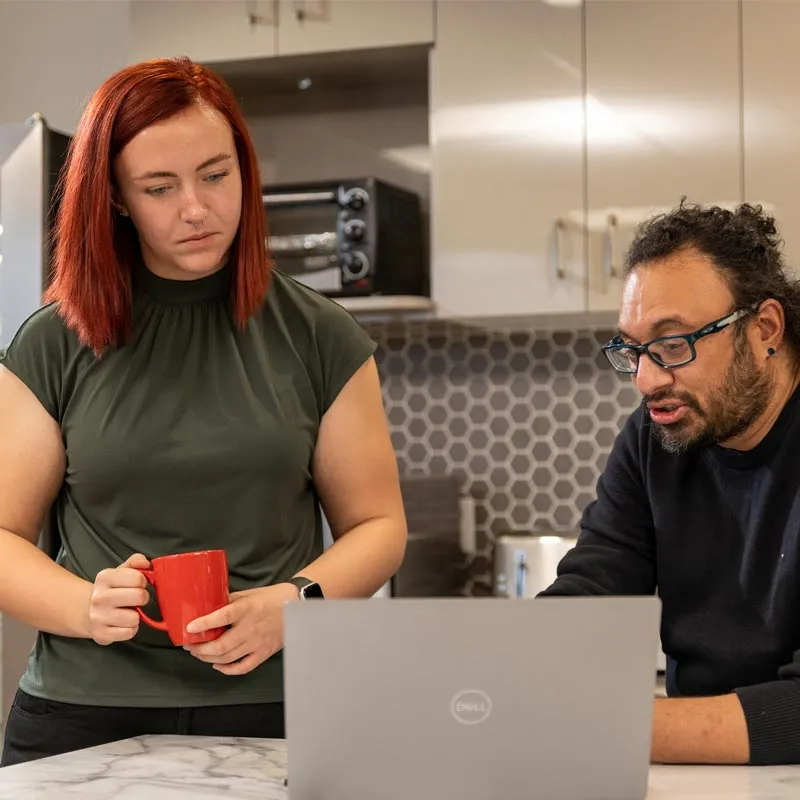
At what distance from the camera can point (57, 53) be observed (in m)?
3.35

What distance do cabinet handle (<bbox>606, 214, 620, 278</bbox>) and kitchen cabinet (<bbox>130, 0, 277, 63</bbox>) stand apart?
3.03 ft

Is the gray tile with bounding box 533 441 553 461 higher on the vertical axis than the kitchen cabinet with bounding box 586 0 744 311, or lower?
lower

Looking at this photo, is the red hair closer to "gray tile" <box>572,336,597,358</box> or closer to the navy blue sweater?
the navy blue sweater

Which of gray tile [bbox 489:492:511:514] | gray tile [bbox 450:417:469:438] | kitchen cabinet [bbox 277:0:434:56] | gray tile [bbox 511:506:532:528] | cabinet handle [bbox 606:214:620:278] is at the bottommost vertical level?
gray tile [bbox 511:506:532:528]

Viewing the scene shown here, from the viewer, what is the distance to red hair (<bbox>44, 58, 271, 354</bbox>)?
1.44 m

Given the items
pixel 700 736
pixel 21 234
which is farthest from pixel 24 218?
pixel 700 736

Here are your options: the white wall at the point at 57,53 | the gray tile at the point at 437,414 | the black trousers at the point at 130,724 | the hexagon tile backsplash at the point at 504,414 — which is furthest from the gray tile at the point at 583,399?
the black trousers at the point at 130,724

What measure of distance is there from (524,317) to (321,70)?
2.76 feet

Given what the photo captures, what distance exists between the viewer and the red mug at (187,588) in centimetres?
118

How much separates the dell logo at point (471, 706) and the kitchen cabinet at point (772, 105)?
1938mm

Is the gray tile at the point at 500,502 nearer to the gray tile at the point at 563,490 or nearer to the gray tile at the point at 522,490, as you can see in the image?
the gray tile at the point at 522,490

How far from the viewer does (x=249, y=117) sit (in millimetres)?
3379

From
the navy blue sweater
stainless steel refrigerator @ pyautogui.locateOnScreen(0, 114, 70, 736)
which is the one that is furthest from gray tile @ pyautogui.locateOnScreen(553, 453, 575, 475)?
the navy blue sweater

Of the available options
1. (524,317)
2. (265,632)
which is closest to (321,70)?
(524,317)
